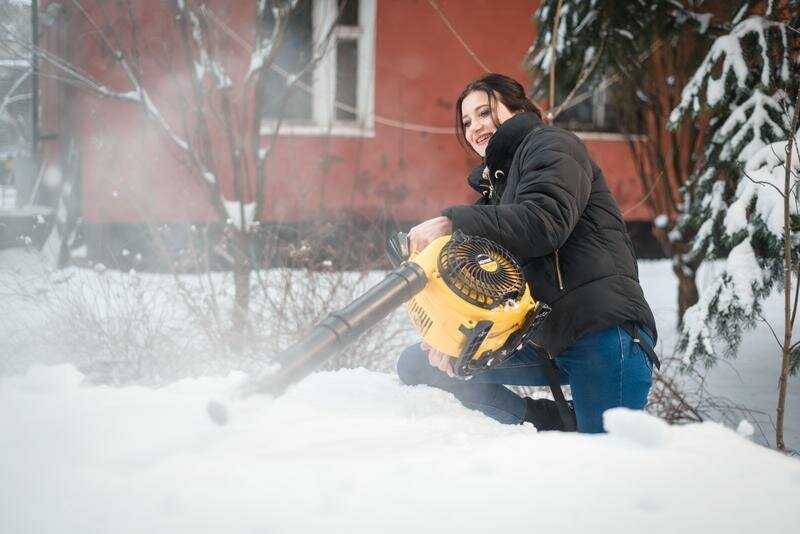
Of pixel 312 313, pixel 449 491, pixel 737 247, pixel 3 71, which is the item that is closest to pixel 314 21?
pixel 3 71

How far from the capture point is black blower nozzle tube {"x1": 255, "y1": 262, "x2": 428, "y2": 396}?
1.57 meters

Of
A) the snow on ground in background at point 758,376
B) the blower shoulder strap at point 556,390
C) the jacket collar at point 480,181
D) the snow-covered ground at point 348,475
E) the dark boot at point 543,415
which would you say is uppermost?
the jacket collar at point 480,181

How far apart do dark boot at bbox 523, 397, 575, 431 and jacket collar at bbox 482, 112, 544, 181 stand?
96cm

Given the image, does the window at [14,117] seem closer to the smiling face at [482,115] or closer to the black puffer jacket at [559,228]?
the smiling face at [482,115]

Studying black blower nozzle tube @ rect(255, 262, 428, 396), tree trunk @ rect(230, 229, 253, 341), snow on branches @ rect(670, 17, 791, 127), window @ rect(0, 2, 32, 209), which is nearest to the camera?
black blower nozzle tube @ rect(255, 262, 428, 396)

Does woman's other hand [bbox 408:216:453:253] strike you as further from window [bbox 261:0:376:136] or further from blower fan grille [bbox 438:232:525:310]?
window [bbox 261:0:376:136]

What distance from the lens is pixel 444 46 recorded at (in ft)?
26.0

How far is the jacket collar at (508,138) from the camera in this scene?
7.82 ft

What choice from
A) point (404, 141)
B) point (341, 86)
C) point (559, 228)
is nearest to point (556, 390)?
point (559, 228)

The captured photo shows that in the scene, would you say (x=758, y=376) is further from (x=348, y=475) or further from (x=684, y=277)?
(x=348, y=475)

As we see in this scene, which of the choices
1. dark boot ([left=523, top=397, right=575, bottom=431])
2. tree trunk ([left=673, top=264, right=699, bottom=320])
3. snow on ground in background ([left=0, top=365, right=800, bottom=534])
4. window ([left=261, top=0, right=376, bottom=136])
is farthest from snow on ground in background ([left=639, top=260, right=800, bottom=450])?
window ([left=261, top=0, right=376, bottom=136])

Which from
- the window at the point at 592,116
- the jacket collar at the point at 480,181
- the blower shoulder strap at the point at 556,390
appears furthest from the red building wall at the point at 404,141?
the blower shoulder strap at the point at 556,390

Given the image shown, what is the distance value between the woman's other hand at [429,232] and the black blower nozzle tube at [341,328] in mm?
157

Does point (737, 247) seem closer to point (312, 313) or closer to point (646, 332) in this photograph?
point (646, 332)
